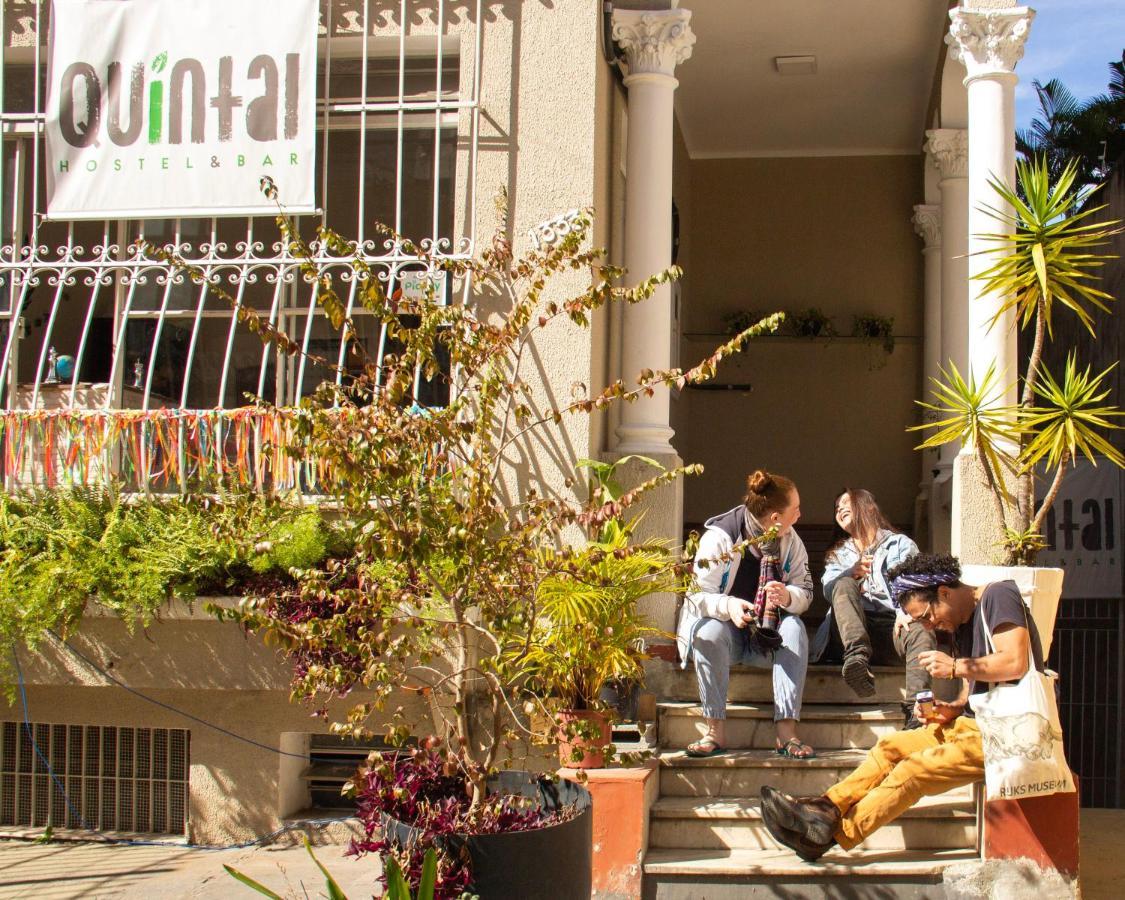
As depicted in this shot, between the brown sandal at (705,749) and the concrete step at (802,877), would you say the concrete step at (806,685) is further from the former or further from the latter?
the concrete step at (802,877)

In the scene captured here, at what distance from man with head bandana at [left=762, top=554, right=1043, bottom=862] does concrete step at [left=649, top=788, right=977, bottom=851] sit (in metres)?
0.26

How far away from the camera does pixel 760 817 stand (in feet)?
17.9

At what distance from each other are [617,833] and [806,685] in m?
1.52

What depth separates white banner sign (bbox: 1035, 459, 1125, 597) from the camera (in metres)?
8.59

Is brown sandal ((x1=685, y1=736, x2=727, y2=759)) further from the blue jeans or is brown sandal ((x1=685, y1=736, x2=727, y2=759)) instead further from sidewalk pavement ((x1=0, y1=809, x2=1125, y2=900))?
sidewalk pavement ((x1=0, y1=809, x2=1125, y2=900))

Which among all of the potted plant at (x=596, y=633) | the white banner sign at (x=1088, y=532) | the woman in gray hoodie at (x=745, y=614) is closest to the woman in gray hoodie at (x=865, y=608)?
the woman in gray hoodie at (x=745, y=614)

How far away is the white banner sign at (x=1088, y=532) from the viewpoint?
28.2 ft

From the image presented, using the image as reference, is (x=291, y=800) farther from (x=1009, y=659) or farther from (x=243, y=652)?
(x=1009, y=659)

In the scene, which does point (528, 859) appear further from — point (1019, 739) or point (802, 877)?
point (1019, 739)

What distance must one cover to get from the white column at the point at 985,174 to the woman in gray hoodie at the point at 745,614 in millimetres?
898

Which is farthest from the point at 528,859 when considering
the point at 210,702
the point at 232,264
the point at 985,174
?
the point at 985,174

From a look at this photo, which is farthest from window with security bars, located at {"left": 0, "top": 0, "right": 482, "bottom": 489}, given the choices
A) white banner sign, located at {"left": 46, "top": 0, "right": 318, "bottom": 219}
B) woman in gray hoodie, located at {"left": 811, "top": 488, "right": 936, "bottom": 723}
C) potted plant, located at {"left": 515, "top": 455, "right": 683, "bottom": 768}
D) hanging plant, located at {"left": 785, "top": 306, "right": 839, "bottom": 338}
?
hanging plant, located at {"left": 785, "top": 306, "right": 839, "bottom": 338}

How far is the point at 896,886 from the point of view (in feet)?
16.9

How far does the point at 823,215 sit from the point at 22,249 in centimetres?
661
